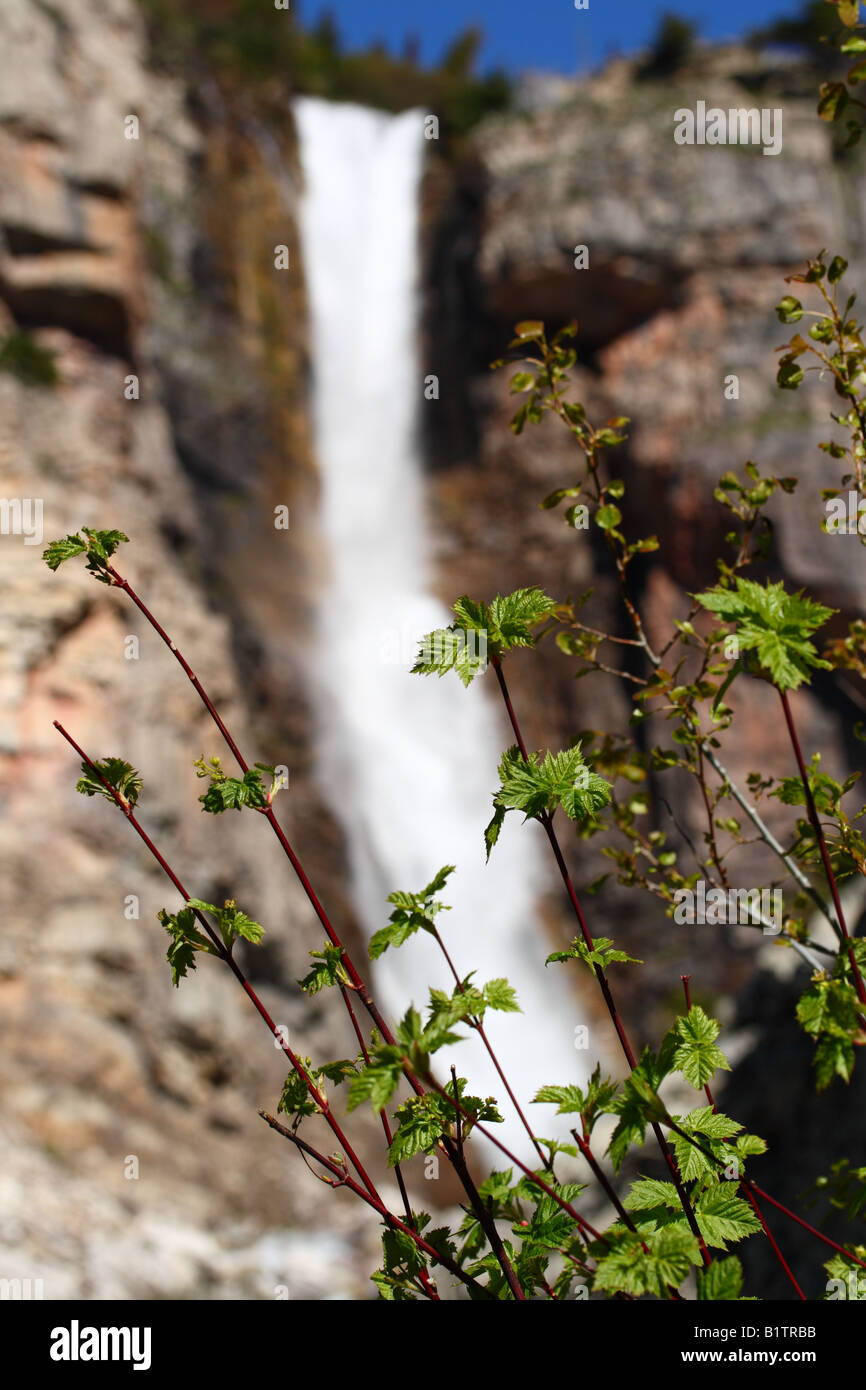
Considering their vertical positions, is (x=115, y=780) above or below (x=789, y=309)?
below

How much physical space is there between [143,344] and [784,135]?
9.86 metres

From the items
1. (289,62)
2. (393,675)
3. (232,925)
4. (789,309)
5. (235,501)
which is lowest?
(232,925)

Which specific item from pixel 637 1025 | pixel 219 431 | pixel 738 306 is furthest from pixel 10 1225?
pixel 738 306

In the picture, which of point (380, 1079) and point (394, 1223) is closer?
point (380, 1079)

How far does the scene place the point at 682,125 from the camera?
1492cm

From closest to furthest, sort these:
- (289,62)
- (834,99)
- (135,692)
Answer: (834,99) → (135,692) → (289,62)

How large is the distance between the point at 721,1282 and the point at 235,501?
1274 cm

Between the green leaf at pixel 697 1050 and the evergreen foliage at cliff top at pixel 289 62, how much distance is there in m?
16.8

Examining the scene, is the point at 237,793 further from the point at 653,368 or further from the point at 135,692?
the point at 653,368

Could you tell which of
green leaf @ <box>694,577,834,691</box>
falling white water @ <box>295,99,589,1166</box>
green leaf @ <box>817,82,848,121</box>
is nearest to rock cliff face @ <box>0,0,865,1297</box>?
falling white water @ <box>295,99,589,1166</box>

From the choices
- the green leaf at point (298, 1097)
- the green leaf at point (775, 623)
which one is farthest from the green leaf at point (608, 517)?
the green leaf at point (298, 1097)

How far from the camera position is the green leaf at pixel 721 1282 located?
3.73 feet

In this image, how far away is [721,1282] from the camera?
3.79 ft

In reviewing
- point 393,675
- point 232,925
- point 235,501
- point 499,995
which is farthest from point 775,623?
point 235,501
